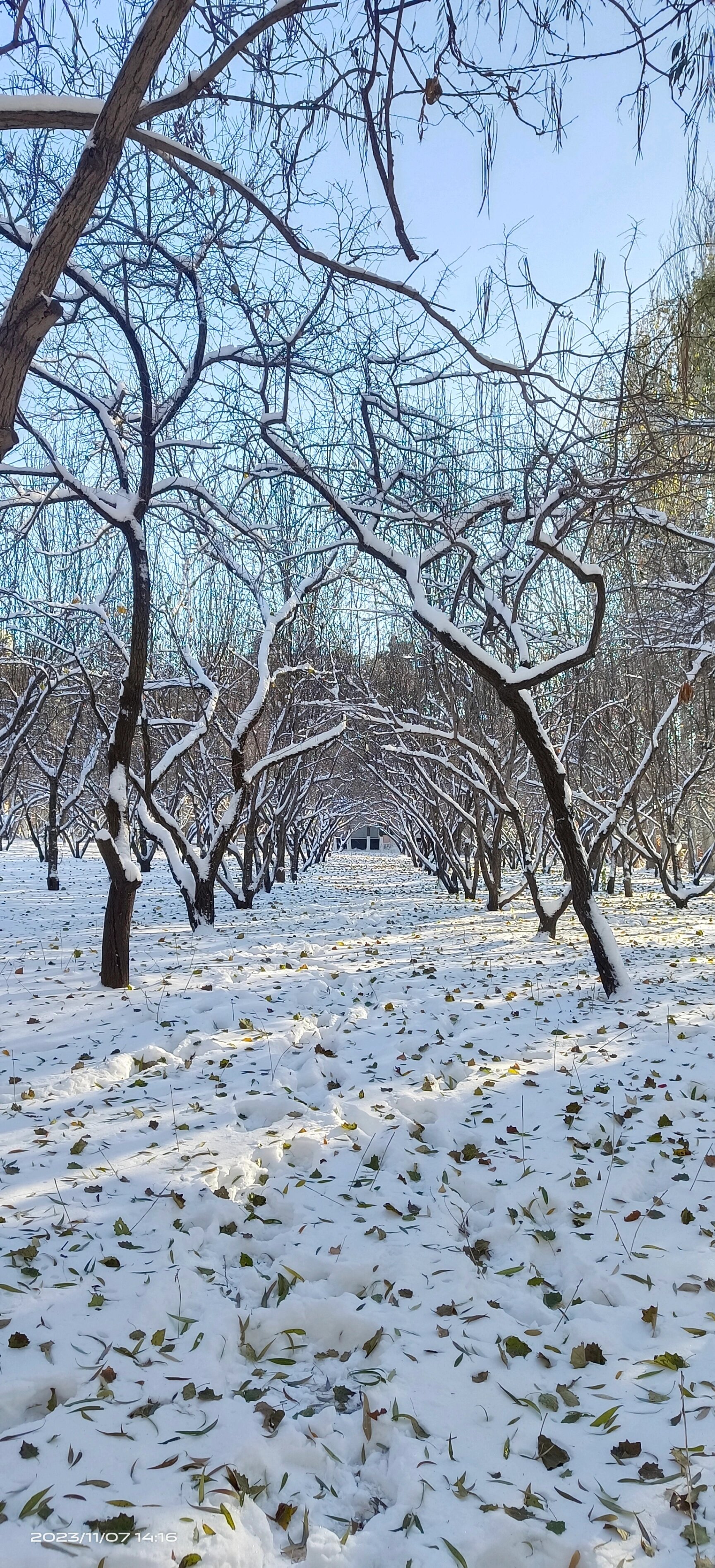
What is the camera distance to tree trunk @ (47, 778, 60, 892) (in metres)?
15.3

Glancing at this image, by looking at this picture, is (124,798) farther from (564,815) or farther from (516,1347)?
(516,1347)

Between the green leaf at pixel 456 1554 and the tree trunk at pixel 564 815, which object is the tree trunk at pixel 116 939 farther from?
the green leaf at pixel 456 1554

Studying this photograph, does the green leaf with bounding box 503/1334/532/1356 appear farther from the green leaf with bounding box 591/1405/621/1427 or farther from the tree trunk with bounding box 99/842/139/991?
the tree trunk with bounding box 99/842/139/991

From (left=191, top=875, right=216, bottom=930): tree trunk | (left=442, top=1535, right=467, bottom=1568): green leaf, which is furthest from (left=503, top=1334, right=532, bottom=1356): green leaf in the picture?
(left=191, top=875, right=216, bottom=930): tree trunk

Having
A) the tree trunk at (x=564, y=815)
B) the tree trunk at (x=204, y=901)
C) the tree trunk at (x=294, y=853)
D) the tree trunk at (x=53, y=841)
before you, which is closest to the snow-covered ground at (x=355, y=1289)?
the tree trunk at (x=564, y=815)

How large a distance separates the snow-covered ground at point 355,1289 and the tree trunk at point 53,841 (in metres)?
10.3

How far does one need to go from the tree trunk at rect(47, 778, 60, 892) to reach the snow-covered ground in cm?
1027

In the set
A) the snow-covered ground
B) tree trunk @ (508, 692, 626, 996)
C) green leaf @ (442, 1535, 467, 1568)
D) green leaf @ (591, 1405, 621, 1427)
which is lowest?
green leaf @ (442, 1535, 467, 1568)

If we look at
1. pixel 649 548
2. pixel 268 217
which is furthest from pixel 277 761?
pixel 268 217

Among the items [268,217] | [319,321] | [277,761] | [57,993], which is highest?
[319,321]

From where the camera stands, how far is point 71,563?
447 inches

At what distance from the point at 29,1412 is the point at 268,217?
4.10m

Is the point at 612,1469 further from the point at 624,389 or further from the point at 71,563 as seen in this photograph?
the point at 71,563

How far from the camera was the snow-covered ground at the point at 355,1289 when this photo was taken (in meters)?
1.90
